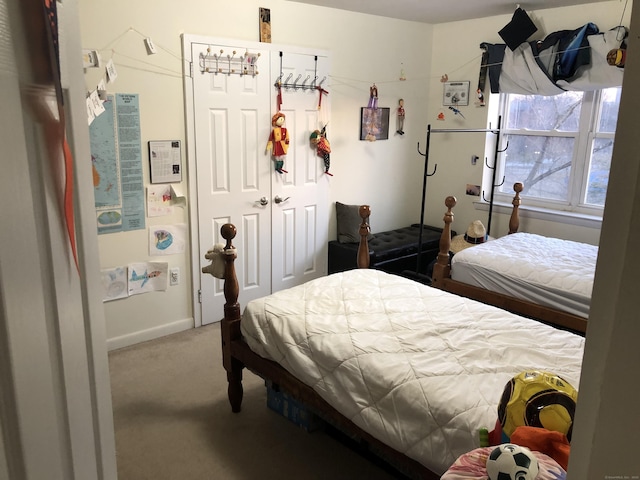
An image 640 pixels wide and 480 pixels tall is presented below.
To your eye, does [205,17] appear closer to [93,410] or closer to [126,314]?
[126,314]

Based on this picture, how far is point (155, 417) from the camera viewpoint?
Answer: 279 centimetres

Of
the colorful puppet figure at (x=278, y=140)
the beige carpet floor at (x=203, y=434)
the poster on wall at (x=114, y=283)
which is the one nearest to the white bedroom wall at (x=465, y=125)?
the colorful puppet figure at (x=278, y=140)

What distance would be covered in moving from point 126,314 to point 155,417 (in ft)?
3.07

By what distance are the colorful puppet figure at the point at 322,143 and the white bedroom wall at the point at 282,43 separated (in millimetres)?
141

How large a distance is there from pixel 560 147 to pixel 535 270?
171 centimetres

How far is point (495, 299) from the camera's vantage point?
339cm

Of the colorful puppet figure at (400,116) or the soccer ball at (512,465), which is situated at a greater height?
the colorful puppet figure at (400,116)

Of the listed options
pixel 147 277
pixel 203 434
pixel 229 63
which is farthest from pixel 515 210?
pixel 203 434

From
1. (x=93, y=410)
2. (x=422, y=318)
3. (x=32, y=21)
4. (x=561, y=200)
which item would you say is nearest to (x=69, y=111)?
(x=32, y=21)

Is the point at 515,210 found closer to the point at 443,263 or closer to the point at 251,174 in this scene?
the point at 443,263

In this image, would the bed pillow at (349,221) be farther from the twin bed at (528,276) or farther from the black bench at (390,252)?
the twin bed at (528,276)

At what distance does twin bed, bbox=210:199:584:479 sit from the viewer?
1838mm

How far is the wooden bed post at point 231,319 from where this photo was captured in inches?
105

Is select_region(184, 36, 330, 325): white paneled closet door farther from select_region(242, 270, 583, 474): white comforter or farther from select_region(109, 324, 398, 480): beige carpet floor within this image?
select_region(242, 270, 583, 474): white comforter
